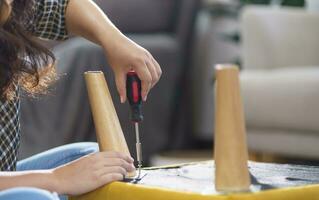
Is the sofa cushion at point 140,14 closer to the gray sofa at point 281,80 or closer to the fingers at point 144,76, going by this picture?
the gray sofa at point 281,80

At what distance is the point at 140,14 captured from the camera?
2.98 m

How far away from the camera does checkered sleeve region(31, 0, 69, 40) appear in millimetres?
1120

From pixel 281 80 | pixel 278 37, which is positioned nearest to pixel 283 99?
pixel 281 80

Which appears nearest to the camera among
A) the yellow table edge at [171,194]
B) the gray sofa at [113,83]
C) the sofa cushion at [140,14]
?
the yellow table edge at [171,194]

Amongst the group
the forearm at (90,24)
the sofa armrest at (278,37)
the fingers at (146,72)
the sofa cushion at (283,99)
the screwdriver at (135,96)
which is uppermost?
the forearm at (90,24)

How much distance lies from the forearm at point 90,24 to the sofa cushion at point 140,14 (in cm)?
168

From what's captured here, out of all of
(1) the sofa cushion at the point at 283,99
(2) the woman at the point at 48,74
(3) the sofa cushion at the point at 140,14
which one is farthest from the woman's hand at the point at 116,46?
(3) the sofa cushion at the point at 140,14

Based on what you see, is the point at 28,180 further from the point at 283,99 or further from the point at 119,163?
the point at 283,99

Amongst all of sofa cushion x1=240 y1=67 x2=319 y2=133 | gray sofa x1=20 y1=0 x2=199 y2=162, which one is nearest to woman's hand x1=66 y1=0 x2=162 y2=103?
gray sofa x1=20 y1=0 x2=199 y2=162

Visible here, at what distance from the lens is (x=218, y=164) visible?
35.4 inches

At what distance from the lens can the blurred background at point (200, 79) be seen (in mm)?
2510

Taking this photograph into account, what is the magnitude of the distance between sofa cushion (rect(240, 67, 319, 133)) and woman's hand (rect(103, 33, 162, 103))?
1.50 meters

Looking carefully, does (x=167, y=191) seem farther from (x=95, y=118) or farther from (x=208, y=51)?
(x=208, y=51)

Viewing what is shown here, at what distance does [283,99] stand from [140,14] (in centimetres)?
72
